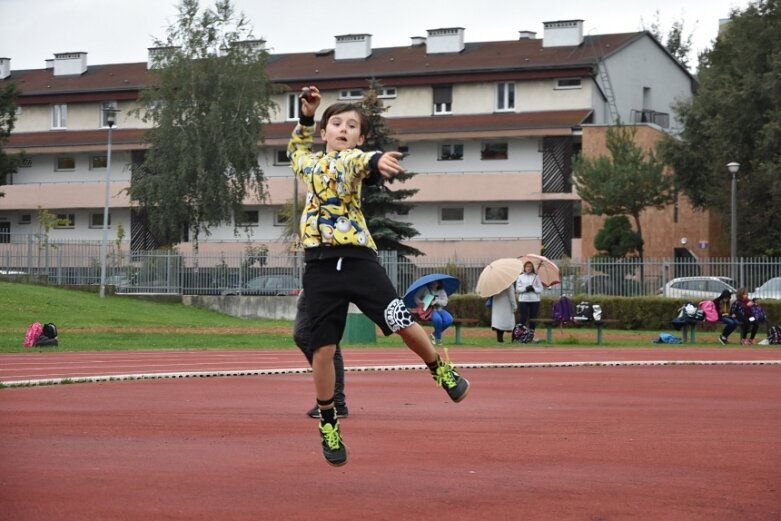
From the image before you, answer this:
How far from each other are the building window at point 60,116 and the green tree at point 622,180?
103 feet

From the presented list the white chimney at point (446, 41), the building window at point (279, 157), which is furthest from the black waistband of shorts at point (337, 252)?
the white chimney at point (446, 41)

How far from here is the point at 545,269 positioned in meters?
34.0

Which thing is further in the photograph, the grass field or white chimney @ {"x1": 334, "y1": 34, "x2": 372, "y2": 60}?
white chimney @ {"x1": 334, "y1": 34, "x2": 372, "y2": 60}

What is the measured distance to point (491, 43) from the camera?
246 ft

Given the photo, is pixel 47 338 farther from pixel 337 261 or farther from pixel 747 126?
pixel 747 126

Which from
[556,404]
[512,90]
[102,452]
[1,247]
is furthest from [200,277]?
[102,452]

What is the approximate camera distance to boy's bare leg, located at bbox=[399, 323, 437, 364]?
7656 millimetres

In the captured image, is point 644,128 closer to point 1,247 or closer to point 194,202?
point 194,202

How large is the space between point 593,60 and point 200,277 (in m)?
28.2

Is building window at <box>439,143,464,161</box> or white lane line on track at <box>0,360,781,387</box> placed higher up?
building window at <box>439,143,464,161</box>

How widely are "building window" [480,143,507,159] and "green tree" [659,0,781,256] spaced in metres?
11.1

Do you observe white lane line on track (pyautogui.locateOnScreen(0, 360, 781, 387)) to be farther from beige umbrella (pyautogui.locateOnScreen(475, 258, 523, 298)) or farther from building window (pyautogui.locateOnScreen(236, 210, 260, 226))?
building window (pyautogui.locateOnScreen(236, 210, 260, 226))

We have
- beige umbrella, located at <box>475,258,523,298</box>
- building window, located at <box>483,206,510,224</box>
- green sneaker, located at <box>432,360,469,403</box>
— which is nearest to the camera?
green sneaker, located at <box>432,360,469,403</box>

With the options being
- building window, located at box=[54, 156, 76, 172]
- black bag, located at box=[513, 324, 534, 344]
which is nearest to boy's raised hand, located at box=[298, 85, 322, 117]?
black bag, located at box=[513, 324, 534, 344]
